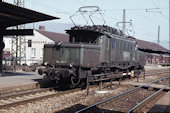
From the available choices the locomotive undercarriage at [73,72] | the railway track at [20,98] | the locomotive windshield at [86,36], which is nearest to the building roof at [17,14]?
the locomotive windshield at [86,36]

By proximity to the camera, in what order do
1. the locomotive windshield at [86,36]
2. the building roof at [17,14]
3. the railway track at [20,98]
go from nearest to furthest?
the railway track at [20,98] → the building roof at [17,14] → the locomotive windshield at [86,36]

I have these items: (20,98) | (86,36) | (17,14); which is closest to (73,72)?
(86,36)

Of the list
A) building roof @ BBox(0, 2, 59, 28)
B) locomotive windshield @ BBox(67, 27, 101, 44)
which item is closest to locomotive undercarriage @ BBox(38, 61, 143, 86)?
locomotive windshield @ BBox(67, 27, 101, 44)

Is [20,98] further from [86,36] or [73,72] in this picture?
[86,36]

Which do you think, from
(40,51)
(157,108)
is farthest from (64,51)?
(40,51)

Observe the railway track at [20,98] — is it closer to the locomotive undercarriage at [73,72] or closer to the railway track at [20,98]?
the railway track at [20,98]

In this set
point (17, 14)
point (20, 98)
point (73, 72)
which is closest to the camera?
point (20, 98)

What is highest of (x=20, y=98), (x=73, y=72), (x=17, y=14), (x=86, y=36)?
(x=17, y=14)

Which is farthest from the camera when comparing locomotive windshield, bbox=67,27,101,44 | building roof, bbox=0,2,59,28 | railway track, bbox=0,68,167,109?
locomotive windshield, bbox=67,27,101,44

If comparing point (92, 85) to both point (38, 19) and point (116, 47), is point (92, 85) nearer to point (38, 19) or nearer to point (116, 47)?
point (116, 47)

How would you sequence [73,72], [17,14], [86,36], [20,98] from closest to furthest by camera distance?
1. [20,98]
2. [73,72]
3. [17,14]
4. [86,36]

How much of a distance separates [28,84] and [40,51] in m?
25.3

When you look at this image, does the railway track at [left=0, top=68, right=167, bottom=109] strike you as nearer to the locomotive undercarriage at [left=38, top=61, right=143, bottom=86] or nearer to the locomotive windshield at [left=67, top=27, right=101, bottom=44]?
the locomotive undercarriage at [left=38, top=61, right=143, bottom=86]

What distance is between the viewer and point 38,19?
14.7 metres
